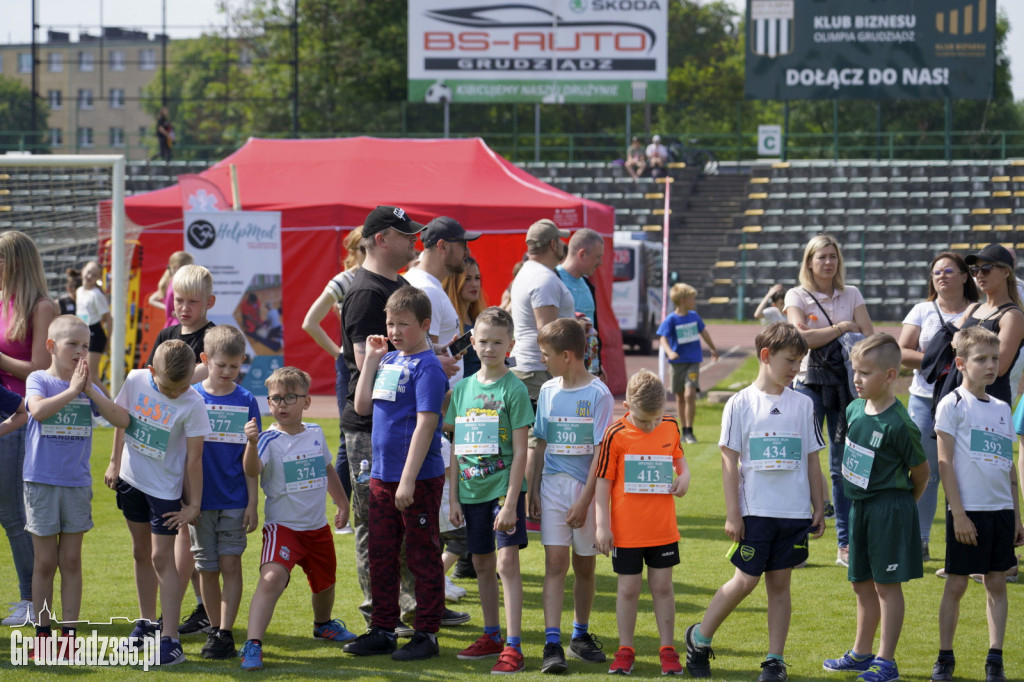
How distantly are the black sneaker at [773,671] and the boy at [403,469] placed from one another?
1.44 m

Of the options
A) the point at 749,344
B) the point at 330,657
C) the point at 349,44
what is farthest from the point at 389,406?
the point at 349,44

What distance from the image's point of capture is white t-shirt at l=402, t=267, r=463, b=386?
18.5 ft

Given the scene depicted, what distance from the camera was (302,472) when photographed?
16.9 ft

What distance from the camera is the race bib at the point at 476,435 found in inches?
198

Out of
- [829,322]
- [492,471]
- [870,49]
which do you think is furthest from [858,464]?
[870,49]

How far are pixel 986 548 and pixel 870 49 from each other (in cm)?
2859

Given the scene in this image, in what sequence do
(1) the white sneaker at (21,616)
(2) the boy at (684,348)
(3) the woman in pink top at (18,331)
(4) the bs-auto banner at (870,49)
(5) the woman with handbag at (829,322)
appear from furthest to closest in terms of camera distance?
1. (4) the bs-auto banner at (870,49)
2. (2) the boy at (684,348)
3. (5) the woman with handbag at (829,322)
4. (1) the white sneaker at (21,616)
5. (3) the woman in pink top at (18,331)

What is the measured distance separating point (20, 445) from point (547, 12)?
27.9 m

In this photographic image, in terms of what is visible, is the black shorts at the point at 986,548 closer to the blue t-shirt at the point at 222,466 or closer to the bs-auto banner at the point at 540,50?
the blue t-shirt at the point at 222,466

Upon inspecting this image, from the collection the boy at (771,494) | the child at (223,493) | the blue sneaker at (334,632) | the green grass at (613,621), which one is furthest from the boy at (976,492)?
the child at (223,493)

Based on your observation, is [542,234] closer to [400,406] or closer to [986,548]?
[400,406]

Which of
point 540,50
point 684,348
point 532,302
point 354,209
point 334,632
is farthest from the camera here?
point 540,50

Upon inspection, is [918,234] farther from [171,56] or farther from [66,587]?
[171,56]

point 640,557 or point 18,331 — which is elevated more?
point 18,331
